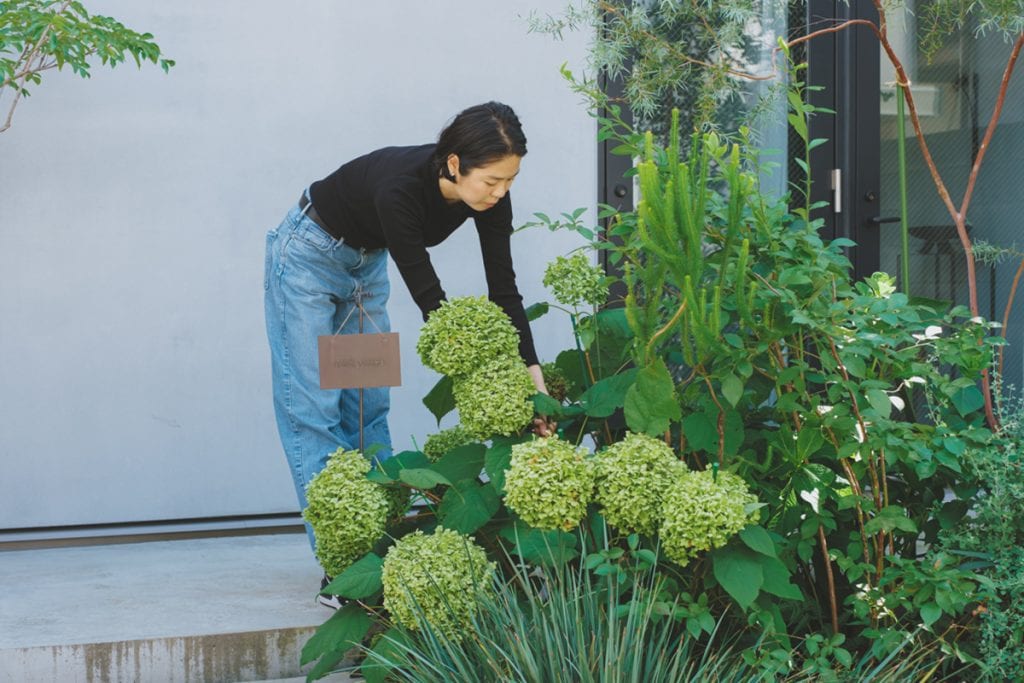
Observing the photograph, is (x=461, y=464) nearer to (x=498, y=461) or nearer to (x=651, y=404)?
(x=498, y=461)

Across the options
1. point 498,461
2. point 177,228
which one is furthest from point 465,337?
point 177,228

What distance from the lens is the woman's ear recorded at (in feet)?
7.55

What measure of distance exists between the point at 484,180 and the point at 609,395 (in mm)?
538

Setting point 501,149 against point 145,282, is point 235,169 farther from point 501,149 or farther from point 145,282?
point 501,149

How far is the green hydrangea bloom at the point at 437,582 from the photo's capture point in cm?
192

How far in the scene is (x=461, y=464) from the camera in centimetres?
219

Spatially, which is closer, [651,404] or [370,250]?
[651,404]

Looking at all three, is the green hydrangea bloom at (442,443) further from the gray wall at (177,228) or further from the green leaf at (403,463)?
the gray wall at (177,228)

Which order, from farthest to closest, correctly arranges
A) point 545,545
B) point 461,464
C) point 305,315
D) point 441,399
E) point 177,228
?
point 177,228 < point 305,315 < point 441,399 < point 461,464 < point 545,545

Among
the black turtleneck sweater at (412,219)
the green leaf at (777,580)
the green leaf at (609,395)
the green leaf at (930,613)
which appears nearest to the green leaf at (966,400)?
the green leaf at (930,613)

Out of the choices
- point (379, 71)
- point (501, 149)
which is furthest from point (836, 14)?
point (501, 149)

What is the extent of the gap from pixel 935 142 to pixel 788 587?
270cm

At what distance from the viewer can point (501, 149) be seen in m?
2.25

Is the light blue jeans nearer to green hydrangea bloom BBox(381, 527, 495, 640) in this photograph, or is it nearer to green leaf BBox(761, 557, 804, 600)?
green hydrangea bloom BBox(381, 527, 495, 640)
